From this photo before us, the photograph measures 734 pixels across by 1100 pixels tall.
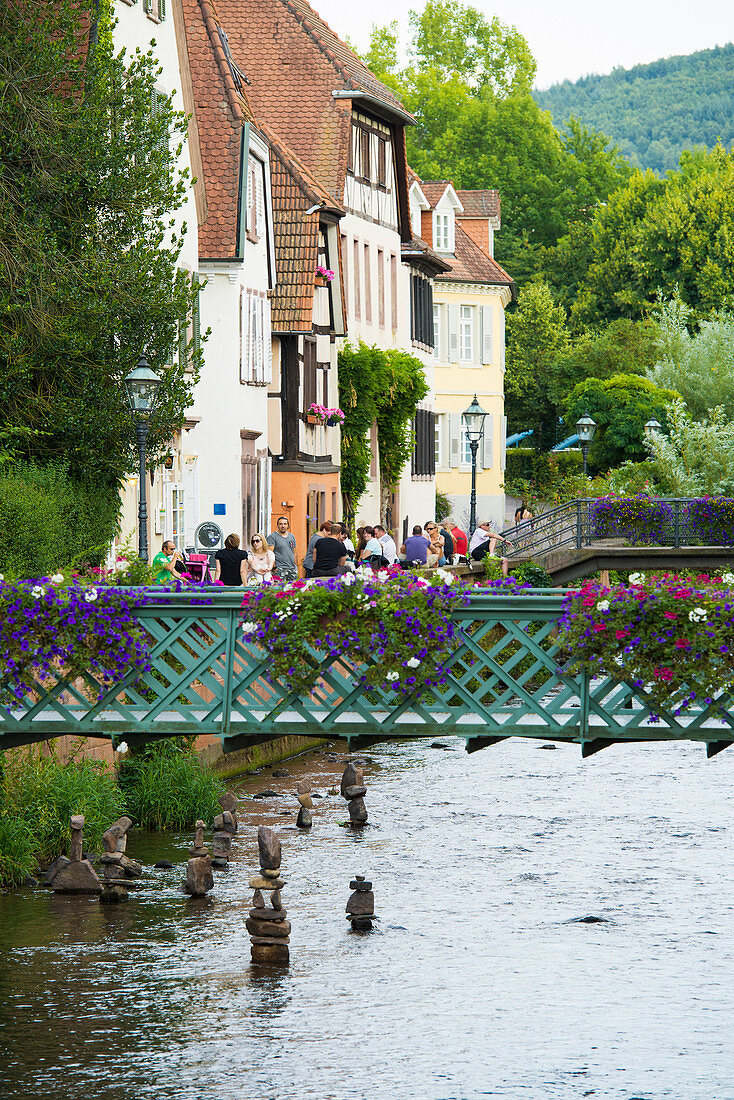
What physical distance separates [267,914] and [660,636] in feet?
20.1

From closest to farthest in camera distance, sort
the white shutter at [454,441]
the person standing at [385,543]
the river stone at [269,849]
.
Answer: the river stone at [269,849] < the person standing at [385,543] < the white shutter at [454,441]

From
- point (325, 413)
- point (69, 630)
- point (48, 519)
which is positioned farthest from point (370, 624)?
point (325, 413)

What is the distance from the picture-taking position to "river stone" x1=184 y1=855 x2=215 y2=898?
19172 millimetres

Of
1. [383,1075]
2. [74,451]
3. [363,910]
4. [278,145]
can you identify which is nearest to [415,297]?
[278,145]

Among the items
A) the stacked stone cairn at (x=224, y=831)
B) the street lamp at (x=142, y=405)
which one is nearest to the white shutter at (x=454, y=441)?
the stacked stone cairn at (x=224, y=831)

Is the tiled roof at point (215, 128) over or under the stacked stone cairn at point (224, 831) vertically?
over

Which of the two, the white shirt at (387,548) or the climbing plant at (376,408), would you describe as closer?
the white shirt at (387,548)

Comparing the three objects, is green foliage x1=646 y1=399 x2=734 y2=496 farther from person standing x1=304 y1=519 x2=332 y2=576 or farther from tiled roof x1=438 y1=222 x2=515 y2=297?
person standing x1=304 y1=519 x2=332 y2=576

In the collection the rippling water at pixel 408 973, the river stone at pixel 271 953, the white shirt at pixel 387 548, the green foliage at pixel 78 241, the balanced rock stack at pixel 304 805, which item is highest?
the green foliage at pixel 78 241

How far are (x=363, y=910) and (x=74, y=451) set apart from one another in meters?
7.49

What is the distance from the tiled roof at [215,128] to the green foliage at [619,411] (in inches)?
865

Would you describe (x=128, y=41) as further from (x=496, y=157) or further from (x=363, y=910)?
(x=496, y=157)

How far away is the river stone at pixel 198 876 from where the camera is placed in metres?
19.2

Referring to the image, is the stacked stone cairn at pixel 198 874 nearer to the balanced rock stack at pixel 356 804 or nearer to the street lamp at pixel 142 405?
the street lamp at pixel 142 405
